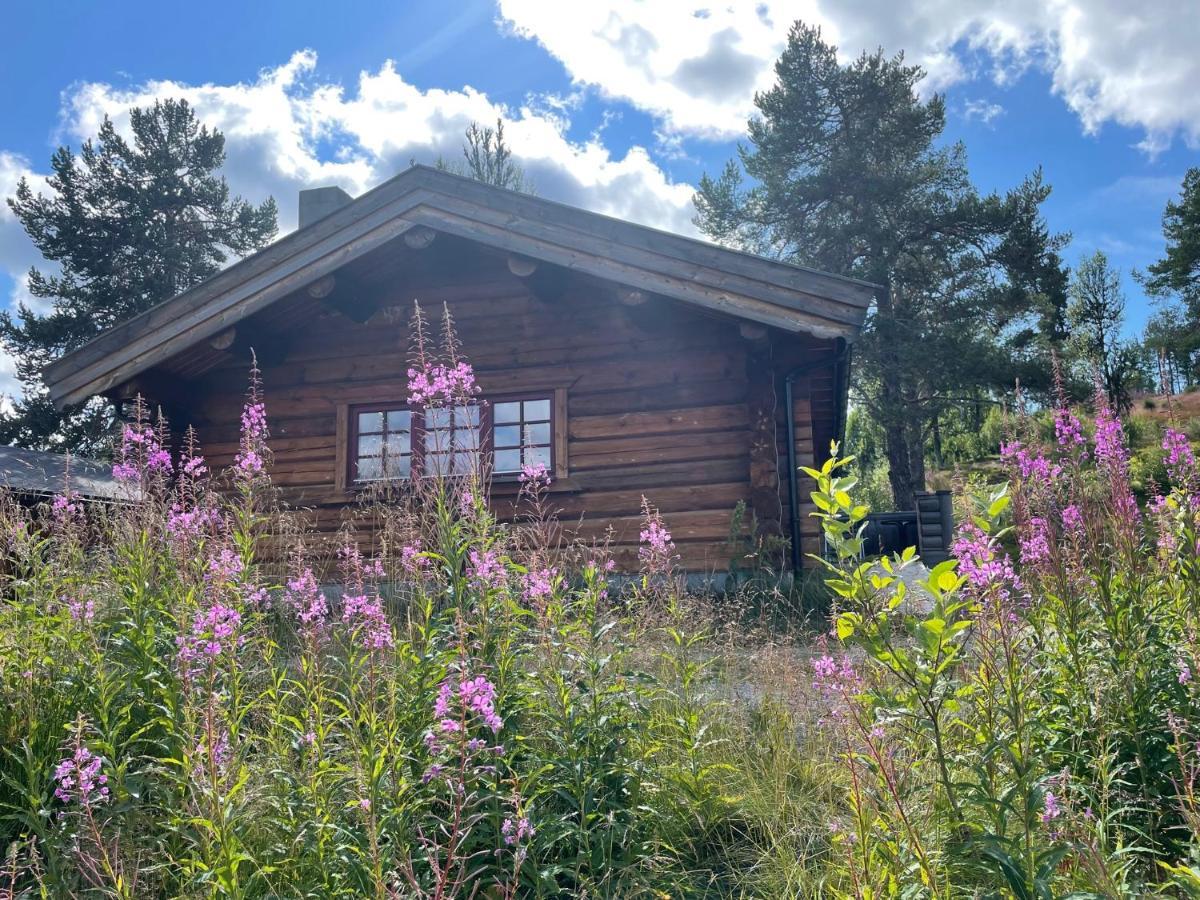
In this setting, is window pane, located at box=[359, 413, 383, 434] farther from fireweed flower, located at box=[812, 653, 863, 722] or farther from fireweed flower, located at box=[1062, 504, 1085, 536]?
fireweed flower, located at box=[1062, 504, 1085, 536]

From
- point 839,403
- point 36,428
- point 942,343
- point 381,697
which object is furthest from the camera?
point 36,428

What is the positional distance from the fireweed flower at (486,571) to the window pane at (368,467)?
657 cm

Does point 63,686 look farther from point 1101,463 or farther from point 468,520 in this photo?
point 1101,463

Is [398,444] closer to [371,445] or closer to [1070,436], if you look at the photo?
[371,445]

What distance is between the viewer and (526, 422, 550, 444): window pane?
891 cm

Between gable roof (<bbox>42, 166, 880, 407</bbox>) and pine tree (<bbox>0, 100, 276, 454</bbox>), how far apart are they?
738 inches

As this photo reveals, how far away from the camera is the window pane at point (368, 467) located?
9160mm

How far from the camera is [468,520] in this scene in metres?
3.09

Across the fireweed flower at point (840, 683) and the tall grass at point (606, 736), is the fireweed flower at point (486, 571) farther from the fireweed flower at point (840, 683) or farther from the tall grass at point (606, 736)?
the fireweed flower at point (840, 683)

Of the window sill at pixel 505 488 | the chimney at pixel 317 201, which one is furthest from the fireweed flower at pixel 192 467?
the chimney at pixel 317 201

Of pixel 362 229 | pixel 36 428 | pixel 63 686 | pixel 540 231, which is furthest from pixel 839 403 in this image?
pixel 36 428

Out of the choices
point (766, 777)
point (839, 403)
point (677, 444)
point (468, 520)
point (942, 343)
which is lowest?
point (766, 777)

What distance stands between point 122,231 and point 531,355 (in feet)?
79.3

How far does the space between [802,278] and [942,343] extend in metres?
14.7
